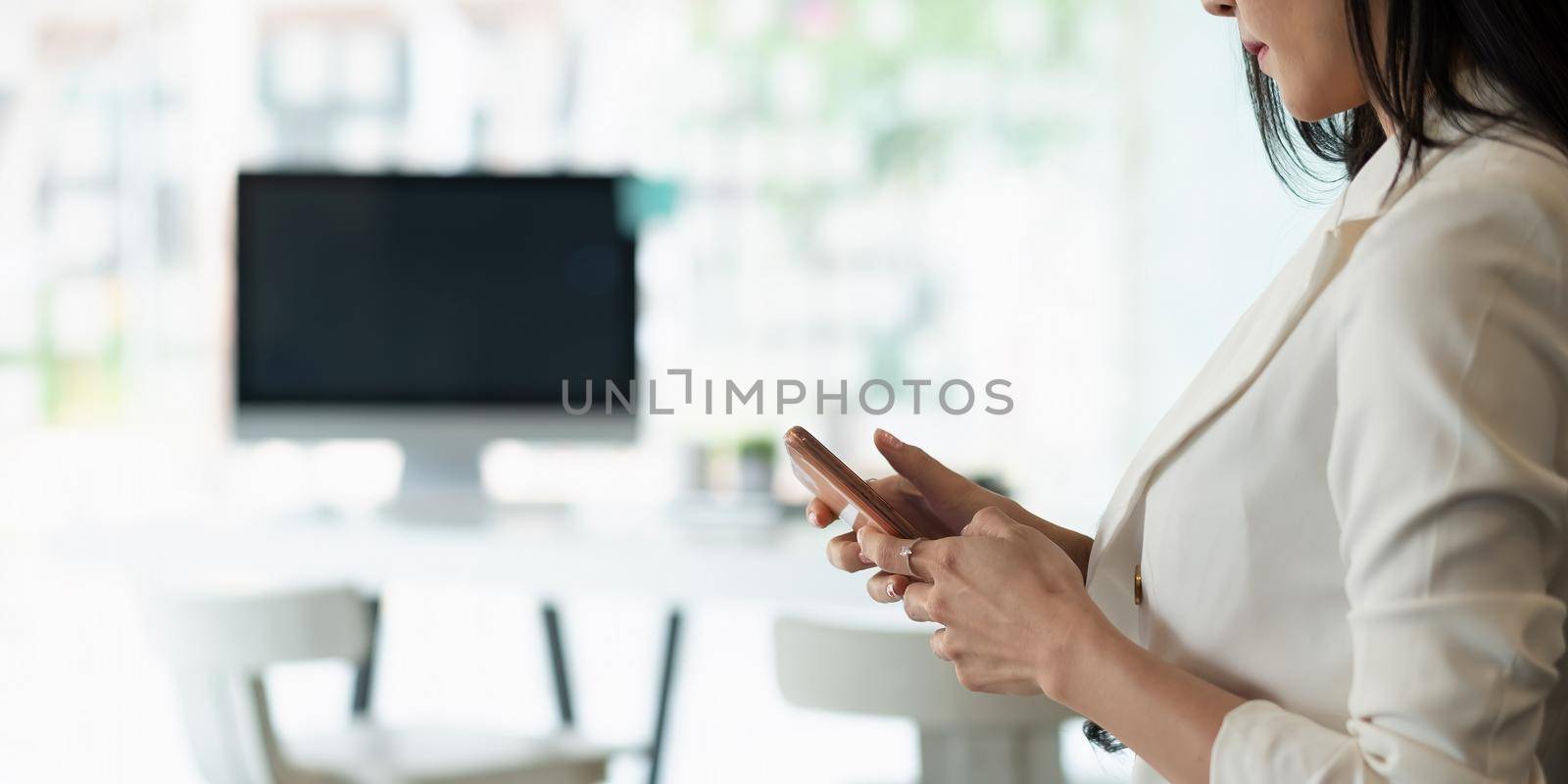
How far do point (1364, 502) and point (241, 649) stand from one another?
1521 millimetres

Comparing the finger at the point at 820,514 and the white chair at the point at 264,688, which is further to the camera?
the white chair at the point at 264,688

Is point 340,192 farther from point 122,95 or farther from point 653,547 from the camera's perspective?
point 122,95

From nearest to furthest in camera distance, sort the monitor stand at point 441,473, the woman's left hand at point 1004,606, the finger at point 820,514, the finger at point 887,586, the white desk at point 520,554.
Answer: the woman's left hand at point 1004,606 < the finger at point 887,586 < the finger at point 820,514 < the white desk at point 520,554 < the monitor stand at point 441,473

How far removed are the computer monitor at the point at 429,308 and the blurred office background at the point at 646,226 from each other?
164 centimetres

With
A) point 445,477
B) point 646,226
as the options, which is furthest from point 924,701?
point 646,226

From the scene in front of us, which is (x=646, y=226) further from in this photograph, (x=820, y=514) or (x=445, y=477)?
(x=820, y=514)

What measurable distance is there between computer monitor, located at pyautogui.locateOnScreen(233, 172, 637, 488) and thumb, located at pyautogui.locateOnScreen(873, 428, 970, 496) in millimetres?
1559

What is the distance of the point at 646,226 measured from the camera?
4184mm

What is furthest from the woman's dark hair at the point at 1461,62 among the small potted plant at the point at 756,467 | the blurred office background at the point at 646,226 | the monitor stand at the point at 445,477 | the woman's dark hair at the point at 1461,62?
the blurred office background at the point at 646,226

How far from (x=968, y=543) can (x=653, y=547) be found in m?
1.26

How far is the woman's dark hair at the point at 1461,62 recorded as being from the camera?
596mm

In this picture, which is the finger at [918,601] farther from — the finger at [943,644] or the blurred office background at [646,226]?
the blurred office background at [646,226]

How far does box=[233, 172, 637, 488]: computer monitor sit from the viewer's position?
250cm

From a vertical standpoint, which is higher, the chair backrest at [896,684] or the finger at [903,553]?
the finger at [903,553]
